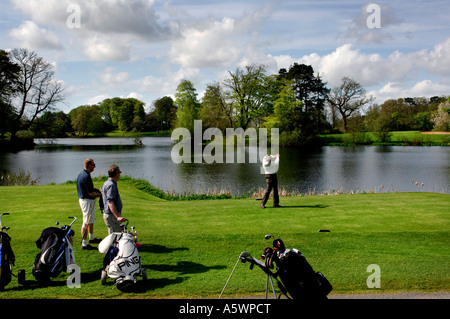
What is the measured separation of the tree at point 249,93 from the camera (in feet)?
219

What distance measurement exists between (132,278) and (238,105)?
206 feet

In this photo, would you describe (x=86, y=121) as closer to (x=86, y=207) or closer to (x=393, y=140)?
(x=393, y=140)

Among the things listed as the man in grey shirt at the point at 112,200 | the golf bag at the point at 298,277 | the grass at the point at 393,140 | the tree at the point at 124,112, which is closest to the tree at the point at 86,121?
the tree at the point at 124,112

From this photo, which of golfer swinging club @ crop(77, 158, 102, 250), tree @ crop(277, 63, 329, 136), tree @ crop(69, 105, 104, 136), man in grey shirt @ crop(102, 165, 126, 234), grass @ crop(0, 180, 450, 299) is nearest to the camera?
grass @ crop(0, 180, 450, 299)

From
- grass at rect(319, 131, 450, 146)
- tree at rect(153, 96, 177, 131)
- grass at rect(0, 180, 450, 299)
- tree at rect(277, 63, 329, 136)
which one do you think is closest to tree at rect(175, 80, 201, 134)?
tree at rect(277, 63, 329, 136)

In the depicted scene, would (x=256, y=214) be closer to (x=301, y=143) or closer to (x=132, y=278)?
(x=132, y=278)

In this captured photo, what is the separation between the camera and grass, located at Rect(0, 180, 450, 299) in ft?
21.8

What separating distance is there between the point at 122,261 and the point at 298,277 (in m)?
3.26

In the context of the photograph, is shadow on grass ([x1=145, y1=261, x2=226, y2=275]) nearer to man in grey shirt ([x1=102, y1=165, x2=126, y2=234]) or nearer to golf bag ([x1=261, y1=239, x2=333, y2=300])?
man in grey shirt ([x1=102, y1=165, x2=126, y2=234])

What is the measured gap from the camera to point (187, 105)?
78.9 m

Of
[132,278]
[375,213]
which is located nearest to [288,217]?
[375,213]

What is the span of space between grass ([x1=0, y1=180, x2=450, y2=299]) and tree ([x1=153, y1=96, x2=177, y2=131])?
397 ft

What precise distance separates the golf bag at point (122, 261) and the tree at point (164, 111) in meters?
127

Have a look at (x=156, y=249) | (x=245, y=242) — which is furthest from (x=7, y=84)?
(x=245, y=242)
